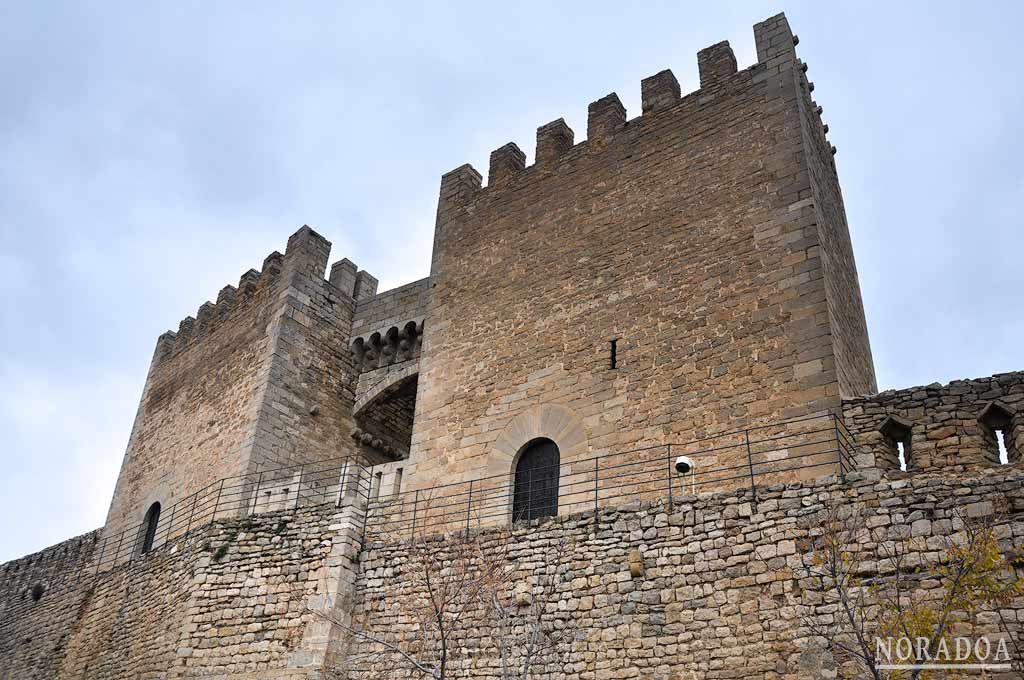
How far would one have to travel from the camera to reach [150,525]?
51.0ft

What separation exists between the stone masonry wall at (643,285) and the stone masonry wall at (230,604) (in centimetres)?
175

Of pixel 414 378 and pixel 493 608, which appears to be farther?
pixel 414 378

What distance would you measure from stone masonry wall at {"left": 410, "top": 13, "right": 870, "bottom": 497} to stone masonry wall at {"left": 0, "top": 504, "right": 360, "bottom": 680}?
5.75ft

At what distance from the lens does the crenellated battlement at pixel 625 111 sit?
12031 mm

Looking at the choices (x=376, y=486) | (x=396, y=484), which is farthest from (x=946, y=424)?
(x=376, y=486)

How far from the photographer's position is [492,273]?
13234 mm

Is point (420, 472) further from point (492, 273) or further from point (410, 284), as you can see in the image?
point (410, 284)

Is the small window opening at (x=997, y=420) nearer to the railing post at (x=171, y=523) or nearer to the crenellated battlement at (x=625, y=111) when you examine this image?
the crenellated battlement at (x=625, y=111)

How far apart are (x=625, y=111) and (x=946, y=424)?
696 cm

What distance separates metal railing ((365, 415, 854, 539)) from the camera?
8930 mm

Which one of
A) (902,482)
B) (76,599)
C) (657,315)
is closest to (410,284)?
(657,315)

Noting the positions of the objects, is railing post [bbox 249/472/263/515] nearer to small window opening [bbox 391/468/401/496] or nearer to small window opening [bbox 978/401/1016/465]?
small window opening [bbox 391/468/401/496]

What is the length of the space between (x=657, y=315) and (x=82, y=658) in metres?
9.72

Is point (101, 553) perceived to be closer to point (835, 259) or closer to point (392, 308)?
point (392, 308)
